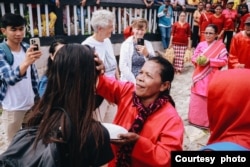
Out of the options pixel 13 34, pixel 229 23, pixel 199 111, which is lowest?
pixel 199 111

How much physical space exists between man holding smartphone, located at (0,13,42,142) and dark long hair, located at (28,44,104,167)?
1.40m

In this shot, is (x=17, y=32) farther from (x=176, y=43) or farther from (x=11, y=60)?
(x=176, y=43)

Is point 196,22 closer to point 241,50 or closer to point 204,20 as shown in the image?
point 204,20

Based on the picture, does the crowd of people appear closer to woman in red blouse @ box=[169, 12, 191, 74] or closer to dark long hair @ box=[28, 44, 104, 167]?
dark long hair @ box=[28, 44, 104, 167]

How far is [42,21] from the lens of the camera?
6336mm

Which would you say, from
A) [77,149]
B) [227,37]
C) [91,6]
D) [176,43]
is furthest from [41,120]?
[227,37]

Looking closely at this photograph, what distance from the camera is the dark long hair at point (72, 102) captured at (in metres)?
1.29

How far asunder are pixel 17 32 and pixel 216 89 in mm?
2073

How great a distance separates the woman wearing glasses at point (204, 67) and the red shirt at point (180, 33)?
3.56 metres

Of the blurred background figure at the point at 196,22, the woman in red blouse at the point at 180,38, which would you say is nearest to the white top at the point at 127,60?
the woman in red blouse at the point at 180,38

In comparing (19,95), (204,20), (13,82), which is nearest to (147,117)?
(13,82)

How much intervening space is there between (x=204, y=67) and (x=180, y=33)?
381 centimetres

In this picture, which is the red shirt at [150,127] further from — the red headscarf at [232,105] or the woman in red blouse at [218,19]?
the woman in red blouse at [218,19]

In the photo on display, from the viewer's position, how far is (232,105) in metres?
1.48
